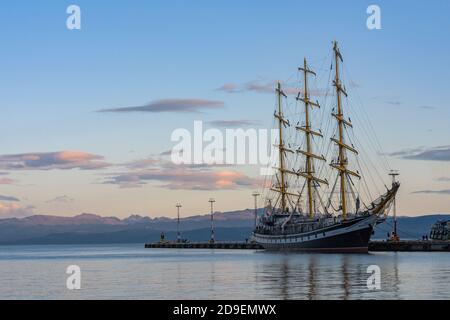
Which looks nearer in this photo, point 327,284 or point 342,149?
point 327,284

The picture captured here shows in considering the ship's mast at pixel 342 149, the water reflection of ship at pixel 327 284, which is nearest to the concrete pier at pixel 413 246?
the ship's mast at pixel 342 149

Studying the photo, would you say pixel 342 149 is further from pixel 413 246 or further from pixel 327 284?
pixel 327 284

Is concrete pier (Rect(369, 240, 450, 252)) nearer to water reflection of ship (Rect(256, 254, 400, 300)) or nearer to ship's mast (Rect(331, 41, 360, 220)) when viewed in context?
ship's mast (Rect(331, 41, 360, 220))

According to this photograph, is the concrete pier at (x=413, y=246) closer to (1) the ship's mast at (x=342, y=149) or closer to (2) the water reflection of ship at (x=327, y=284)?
(1) the ship's mast at (x=342, y=149)

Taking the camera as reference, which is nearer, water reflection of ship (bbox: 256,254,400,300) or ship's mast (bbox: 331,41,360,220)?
water reflection of ship (bbox: 256,254,400,300)

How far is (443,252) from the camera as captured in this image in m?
165

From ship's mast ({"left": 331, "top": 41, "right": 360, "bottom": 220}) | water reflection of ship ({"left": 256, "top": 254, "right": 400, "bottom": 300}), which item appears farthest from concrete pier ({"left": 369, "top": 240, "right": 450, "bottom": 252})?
water reflection of ship ({"left": 256, "top": 254, "right": 400, "bottom": 300})

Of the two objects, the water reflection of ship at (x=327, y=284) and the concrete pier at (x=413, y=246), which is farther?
the concrete pier at (x=413, y=246)

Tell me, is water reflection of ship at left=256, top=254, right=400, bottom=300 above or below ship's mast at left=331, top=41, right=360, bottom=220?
below

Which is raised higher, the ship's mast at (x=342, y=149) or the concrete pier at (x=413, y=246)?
the ship's mast at (x=342, y=149)

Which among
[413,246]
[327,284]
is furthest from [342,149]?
[327,284]
